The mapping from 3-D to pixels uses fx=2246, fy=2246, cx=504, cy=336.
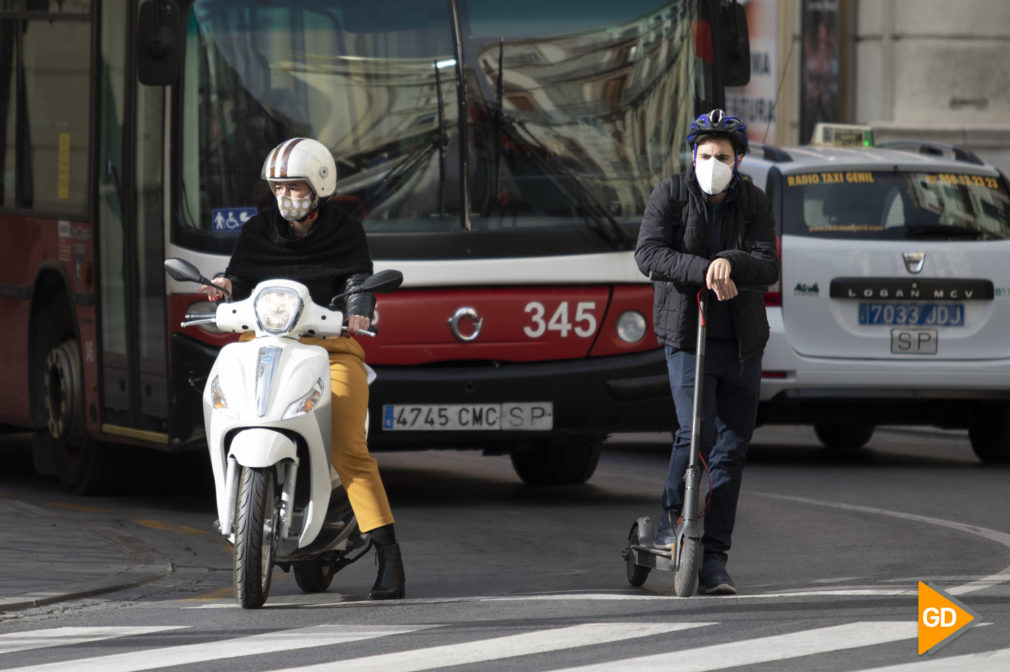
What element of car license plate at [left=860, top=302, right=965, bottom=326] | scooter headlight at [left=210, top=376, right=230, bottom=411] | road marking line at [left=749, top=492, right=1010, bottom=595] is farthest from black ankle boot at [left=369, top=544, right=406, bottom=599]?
car license plate at [left=860, top=302, right=965, bottom=326]

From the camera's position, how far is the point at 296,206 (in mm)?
8258

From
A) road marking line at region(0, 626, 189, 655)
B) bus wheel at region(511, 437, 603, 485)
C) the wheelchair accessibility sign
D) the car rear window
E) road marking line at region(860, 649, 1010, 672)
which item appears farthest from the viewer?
the car rear window

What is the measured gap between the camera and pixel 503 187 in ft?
36.9

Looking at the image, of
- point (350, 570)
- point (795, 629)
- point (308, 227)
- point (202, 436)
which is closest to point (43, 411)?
point (202, 436)

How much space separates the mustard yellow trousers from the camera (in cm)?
803

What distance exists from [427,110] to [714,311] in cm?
335

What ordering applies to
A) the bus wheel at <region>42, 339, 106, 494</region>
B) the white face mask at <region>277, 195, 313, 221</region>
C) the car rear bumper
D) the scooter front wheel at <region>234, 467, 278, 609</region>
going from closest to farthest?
the scooter front wheel at <region>234, 467, 278, 609</region>
the white face mask at <region>277, 195, 313, 221</region>
the bus wheel at <region>42, 339, 106, 494</region>
the car rear bumper

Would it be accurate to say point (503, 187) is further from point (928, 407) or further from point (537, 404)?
point (928, 407)

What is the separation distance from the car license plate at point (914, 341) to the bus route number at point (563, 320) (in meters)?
2.49

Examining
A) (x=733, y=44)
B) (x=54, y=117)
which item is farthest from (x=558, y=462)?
(x=54, y=117)

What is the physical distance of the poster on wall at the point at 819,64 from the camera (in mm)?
25828

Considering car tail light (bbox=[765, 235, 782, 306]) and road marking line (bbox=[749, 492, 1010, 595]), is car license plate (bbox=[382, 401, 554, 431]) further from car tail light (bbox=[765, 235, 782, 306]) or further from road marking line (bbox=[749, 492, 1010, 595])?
car tail light (bbox=[765, 235, 782, 306])

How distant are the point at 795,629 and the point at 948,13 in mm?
19240

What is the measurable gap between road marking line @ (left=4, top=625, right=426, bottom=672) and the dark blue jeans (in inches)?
52.9
